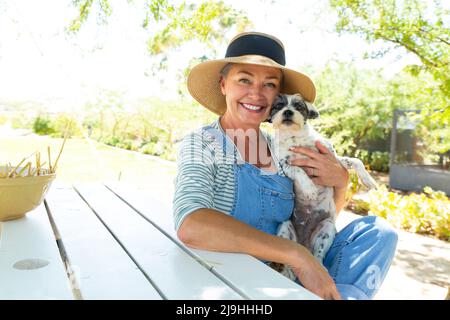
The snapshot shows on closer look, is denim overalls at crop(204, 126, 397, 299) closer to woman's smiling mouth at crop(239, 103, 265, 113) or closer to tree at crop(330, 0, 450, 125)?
woman's smiling mouth at crop(239, 103, 265, 113)

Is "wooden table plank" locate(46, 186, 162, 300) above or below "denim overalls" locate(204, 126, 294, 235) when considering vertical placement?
below

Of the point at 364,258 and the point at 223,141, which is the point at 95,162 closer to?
the point at 223,141

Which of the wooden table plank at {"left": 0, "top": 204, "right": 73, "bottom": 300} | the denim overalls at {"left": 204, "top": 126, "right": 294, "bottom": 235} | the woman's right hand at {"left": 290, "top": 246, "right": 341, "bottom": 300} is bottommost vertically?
the woman's right hand at {"left": 290, "top": 246, "right": 341, "bottom": 300}

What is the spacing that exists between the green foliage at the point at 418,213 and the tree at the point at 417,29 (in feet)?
10.9

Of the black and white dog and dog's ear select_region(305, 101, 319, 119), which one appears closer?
the black and white dog

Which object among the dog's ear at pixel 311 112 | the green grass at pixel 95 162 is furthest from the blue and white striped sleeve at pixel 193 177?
the green grass at pixel 95 162

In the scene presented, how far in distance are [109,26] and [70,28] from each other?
0.47 metres

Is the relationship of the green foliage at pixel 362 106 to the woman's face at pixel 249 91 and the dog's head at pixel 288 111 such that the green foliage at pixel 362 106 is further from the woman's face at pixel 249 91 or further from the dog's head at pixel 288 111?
the woman's face at pixel 249 91

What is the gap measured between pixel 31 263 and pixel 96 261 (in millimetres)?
238

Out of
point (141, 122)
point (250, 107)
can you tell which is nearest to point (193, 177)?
point (250, 107)

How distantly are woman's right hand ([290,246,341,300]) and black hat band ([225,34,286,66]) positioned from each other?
3.58 feet

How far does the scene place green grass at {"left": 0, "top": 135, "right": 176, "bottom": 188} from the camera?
11512mm

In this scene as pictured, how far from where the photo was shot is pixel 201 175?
6.42ft

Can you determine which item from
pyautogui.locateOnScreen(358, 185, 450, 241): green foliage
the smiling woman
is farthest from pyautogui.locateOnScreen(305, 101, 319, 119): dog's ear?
pyautogui.locateOnScreen(358, 185, 450, 241): green foliage
